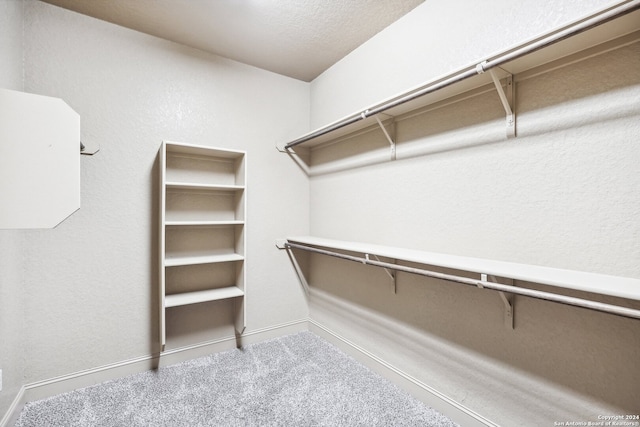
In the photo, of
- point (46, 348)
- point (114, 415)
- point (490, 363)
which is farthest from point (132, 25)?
point (490, 363)

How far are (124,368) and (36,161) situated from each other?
68.5 inches

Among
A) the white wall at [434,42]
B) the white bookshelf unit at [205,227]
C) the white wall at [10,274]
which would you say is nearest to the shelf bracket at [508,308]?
the white wall at [434,42]

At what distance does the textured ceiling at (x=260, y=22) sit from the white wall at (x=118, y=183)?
0.44ft

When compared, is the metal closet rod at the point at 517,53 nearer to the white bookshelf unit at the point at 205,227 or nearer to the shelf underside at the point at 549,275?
the shelf underside at the point at 549,275

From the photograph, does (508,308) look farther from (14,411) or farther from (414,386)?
(14,411)

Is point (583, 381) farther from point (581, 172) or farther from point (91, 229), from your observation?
point (91, 229)

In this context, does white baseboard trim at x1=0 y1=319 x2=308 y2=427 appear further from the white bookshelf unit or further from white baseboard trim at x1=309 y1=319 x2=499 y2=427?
white baseboard trim at x1=309 y1=319 x2=499 y2=427

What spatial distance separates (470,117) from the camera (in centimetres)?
151

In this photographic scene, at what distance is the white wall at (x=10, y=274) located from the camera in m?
1.45

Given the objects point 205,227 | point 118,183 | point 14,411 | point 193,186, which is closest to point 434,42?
point 193,186

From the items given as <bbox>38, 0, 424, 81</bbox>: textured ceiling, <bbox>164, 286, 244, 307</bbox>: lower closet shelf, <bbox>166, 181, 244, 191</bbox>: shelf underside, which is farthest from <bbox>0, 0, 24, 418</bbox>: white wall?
<bbox>166, 181, 244, 191</bbox>: shelf underside

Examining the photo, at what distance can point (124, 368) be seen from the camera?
2.00 metres

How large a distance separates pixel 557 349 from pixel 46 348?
9.29 ft

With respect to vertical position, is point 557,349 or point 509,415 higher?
point 557,349
